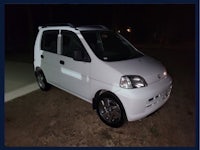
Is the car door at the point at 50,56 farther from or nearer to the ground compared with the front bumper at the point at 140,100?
farther from the ground

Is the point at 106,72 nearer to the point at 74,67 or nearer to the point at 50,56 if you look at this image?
the point at 74,67

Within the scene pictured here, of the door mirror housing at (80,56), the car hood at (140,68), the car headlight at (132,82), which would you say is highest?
the door mirror housing at (80,56)

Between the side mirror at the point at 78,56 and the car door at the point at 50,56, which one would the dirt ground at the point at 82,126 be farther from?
the side mirror at the point at 78,56

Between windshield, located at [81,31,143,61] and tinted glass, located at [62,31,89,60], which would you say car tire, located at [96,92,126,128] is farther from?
tinted glass, located at [62,31,89,60]

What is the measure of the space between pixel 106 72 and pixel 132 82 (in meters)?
0.50

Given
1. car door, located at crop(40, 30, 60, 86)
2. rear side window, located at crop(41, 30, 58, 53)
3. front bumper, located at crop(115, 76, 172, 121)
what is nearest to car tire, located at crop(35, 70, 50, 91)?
car door, located at crop(40, 30, 60, 86)

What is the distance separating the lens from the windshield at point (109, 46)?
4395 mm

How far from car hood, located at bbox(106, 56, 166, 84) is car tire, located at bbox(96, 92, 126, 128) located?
0.51 m

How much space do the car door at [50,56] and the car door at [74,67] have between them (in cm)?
26

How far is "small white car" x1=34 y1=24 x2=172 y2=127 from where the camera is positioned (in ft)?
12.5

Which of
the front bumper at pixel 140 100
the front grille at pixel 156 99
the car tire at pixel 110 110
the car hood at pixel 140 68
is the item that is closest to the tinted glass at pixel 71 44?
the car hood at pixel 140 68

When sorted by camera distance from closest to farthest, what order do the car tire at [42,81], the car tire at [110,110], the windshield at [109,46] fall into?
the car tire at [110,110] < the windshield at [109,46] < the car tire at [42,81]

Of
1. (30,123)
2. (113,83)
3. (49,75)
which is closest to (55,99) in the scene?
(49,75)

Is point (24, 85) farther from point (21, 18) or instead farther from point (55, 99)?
point (21, 18)
